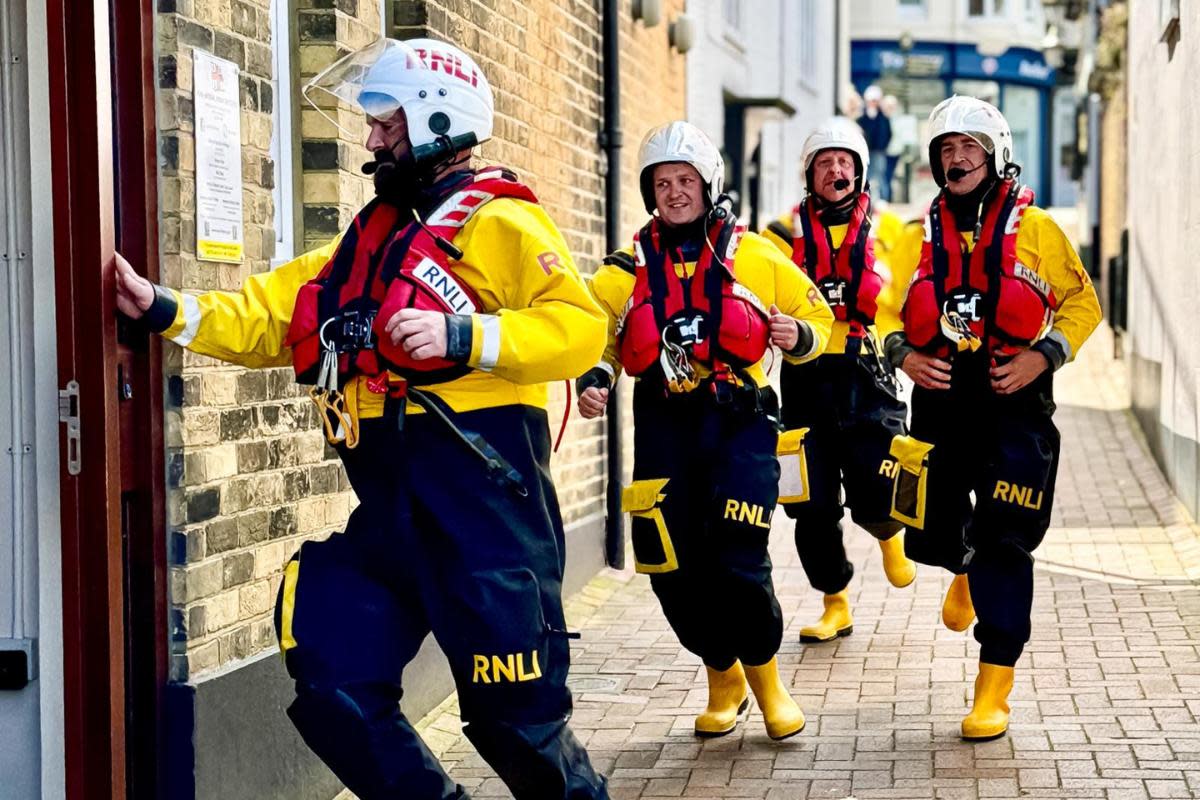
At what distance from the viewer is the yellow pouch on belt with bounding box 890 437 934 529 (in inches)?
251

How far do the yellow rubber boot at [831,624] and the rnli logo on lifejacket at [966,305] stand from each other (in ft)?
7.27

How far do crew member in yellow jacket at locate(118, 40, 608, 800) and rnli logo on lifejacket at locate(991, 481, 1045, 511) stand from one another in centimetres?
222

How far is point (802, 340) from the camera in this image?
622 cm

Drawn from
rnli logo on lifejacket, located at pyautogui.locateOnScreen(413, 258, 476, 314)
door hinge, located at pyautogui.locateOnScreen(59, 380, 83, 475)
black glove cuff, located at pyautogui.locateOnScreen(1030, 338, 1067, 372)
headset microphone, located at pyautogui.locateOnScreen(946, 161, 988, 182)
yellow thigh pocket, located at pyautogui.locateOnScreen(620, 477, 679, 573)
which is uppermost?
headset microphone, located at pyautogui.locateOnScreen(946, 161, 988, 182)

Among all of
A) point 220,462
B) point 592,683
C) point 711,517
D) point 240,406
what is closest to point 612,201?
point 592,683

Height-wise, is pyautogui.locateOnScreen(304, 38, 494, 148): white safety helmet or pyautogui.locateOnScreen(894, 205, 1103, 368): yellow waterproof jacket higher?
pyautogui.locateOnScreen(304, 38, 494, 148): white safety helmet

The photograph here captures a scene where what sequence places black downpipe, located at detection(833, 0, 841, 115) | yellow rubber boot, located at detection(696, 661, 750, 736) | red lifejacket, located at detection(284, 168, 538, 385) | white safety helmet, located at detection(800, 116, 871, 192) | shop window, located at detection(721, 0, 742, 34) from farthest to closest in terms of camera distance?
1. black downpipe, located at detection(833, 0, 841, 115)
2. shop window, located at detection(721, 0, 742, 34)
3. white safety helmet, located at detection(800, 116, 871, 192)
4. yellow rubber boot, located at detection(696, 661, 750, 736)
5. red lifejacket, located at detection(284, 168, 538, 385)

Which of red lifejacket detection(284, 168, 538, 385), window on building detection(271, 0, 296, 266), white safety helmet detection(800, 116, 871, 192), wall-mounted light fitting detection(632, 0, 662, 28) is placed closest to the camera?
red lifejacket detection(284, 168, 538, 385)

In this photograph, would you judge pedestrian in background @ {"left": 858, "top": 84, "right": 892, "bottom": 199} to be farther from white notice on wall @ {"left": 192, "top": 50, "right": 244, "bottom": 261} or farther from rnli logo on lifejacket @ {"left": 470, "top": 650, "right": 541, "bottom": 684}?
rnli logo on lifejacket @ {"left": 470, "top": 650, "right": 541, "bottom": 684}

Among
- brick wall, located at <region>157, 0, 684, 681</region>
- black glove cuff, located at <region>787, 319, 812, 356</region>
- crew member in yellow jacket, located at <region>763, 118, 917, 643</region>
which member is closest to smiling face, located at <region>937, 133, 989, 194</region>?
black glove cuff, located at <region>787, 319, 812, 356</region>

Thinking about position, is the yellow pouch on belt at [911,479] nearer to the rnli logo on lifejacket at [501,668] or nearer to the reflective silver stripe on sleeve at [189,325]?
the rnli logo on lifejacket at [501,668]

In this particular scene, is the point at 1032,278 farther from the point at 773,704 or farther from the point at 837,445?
the point at 837,445

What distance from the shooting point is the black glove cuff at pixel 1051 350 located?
20.0 feet

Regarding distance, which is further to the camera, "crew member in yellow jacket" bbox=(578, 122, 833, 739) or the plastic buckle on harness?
the plastic buckle on harness
